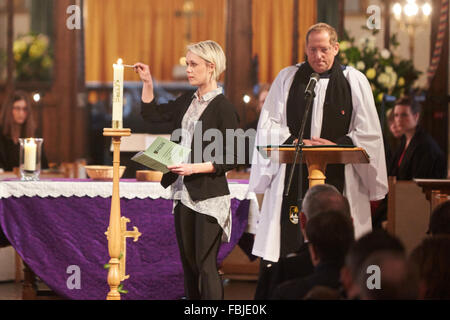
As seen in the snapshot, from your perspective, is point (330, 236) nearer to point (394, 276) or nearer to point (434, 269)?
point (434, 269)

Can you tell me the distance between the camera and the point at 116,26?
345 inches

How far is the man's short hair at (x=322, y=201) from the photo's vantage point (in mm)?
2666

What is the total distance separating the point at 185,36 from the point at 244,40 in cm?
80

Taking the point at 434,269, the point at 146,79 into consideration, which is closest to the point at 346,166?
the point at 146,79

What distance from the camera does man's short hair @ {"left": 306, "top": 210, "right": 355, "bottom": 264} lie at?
89.6 inches

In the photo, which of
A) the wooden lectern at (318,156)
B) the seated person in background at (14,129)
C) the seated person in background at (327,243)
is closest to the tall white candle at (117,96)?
the wooden lectern at (318,156)

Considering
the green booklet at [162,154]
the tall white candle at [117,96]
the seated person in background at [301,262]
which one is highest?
the tall white candle at [117,96]

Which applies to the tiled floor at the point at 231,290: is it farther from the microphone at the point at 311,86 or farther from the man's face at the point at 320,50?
the microphone at the point at 311,86

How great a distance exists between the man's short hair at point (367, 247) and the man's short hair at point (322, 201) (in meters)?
0.66

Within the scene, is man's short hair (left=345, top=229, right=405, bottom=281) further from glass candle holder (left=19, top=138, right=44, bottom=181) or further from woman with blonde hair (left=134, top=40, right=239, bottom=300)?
glass candle holder (left=19, top=138, right=44, bottom=181)

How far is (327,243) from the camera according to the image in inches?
89.7

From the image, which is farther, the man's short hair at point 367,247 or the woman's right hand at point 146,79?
the woman's right hand at point 146,79
